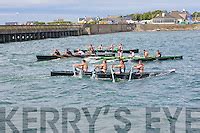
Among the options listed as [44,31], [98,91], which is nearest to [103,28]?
[44,31]

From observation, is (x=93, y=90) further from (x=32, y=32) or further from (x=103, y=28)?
(x=103, y=28)

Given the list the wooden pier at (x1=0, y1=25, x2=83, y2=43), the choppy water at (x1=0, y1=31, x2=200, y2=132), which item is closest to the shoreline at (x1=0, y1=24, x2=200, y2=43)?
the wooden pier at (x1=0, y1=25, x2=83, y2=43)

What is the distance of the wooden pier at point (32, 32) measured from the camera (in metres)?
101

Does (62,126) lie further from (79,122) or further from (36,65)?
(36,65)

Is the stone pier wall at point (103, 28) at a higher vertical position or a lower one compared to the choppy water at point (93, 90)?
higher

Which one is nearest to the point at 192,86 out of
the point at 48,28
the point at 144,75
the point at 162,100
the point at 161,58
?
the point at 144,75

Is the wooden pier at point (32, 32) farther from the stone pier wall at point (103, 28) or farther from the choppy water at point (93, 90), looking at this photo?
the choppy water at point (93, 90)

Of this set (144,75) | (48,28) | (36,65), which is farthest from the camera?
(48,28)

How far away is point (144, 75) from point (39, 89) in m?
9.27

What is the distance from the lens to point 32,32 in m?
114

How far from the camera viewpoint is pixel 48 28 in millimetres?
125250

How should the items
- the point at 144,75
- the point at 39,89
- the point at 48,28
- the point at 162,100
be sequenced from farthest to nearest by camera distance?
the point at 48,28
the point at 144,75
the point at 39,89
the point at 162,100

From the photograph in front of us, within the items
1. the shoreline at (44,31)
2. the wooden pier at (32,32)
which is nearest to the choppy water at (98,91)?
the wooden pier at (32,32)

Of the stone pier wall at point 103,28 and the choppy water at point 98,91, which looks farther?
the stone pier wall at point 103,28
